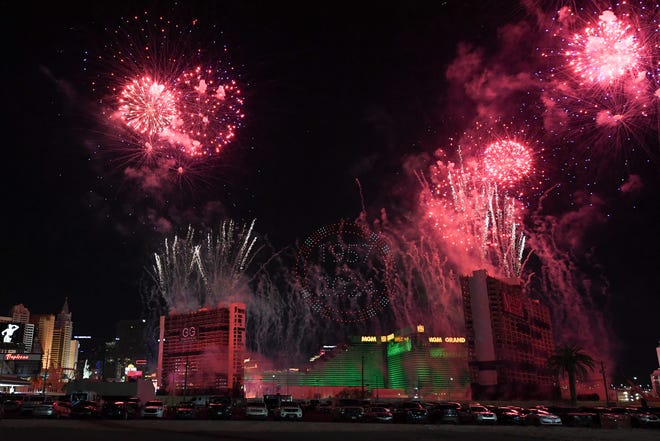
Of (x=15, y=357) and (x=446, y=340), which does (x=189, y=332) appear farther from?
(x=446, y=340)

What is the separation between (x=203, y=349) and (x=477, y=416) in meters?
129

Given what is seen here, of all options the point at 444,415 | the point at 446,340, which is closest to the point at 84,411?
the point at 444,415

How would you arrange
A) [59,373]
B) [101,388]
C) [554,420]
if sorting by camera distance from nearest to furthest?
[554,420] < [101,388] < [59,373]

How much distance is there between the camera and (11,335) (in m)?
99.9

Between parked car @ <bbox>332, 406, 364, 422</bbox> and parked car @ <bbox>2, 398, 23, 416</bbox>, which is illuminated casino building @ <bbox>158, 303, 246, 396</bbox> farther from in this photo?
parked car @ <bbox>332, 406, 364, 422</bbox>

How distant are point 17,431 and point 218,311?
5356 inches

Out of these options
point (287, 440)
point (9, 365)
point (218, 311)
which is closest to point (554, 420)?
point (287, 440)

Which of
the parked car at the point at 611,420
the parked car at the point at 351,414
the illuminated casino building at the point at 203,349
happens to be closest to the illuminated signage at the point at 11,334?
the illuminated casino building at the point at 203,349

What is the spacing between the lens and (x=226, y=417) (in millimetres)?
36562

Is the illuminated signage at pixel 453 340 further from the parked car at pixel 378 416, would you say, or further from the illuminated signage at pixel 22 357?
the parked car at pixel 378 416

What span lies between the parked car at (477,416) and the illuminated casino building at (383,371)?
302 feet

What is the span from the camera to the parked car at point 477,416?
3466 cm

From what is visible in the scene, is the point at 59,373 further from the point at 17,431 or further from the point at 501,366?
the point at 17,431

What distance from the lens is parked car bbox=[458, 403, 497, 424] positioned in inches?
1364
